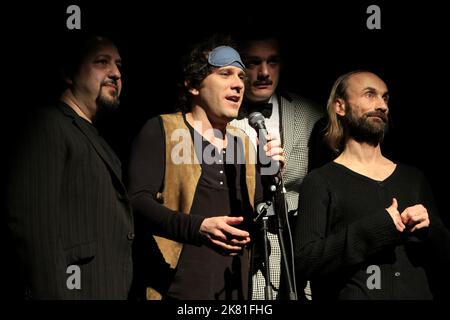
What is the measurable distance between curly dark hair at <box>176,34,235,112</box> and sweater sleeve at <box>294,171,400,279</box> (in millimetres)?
695

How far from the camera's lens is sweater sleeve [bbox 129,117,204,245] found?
115 inches

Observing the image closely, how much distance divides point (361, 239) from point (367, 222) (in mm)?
79

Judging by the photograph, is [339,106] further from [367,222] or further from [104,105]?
[104,105]

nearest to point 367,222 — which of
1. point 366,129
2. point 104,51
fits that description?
point 366,129

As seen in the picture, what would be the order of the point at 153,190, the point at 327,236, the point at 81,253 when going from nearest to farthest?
the point at 81,253 → the point at 153,190 → the point at 327,236

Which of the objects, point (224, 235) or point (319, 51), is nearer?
point (224, 235)

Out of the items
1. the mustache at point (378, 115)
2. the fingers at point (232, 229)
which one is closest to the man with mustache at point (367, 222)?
the mustache at point (378, 115)

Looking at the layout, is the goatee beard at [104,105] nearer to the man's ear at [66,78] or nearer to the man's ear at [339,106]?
the man's ear at [66,78]

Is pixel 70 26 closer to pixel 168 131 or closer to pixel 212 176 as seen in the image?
pixel 168 131

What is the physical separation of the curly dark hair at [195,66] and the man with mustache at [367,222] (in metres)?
0.68

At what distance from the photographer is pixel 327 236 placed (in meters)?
3.32

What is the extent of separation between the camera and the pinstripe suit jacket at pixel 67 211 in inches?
102

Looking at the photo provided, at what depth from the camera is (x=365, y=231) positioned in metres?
3.16
